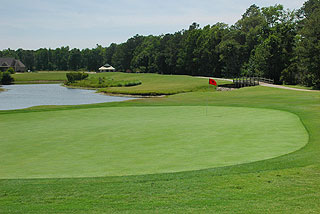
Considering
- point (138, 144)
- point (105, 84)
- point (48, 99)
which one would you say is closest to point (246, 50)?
point (105, 84)

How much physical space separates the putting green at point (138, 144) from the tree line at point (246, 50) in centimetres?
4036

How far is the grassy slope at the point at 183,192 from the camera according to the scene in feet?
21.0

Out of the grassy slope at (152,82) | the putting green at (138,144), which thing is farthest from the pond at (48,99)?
the putting green at (138,144)

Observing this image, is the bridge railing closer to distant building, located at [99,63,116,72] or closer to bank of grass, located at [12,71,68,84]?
bank of grass, located at [12,71,68,84]

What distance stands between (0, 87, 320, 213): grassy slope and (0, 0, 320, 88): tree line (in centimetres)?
4690

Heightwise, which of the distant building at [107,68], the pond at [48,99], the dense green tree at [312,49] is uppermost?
the dense green tree at [312,49]

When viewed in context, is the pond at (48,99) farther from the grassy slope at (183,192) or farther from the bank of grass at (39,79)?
the bank of grass at (39,79)

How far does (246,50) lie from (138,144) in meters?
84.4

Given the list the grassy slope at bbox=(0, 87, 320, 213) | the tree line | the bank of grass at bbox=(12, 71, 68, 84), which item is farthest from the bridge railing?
the bank of grass at bbox=(12, 71, 68, 84)

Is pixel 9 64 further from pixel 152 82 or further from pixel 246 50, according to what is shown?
pixel 246 50

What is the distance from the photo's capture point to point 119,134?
14.2m

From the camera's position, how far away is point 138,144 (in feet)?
39.8

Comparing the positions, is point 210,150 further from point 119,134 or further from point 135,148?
point 119,134

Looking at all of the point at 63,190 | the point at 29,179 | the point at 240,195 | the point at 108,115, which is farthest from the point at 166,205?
the point at 108,115
